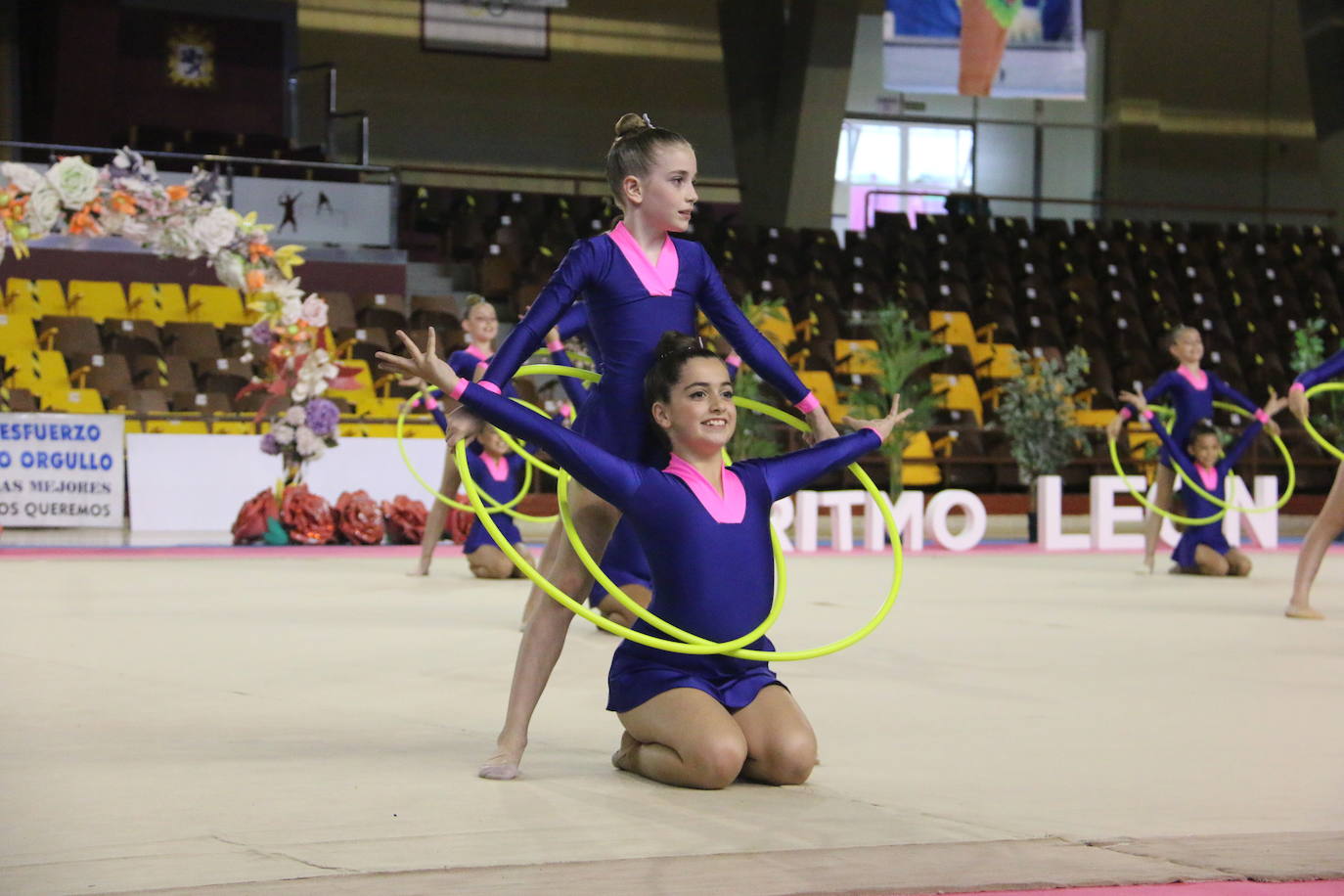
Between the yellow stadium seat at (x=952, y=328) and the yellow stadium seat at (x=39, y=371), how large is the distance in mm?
9401

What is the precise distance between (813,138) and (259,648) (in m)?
16.1

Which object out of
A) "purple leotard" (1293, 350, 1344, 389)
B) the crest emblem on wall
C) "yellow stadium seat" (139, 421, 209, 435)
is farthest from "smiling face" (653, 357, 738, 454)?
the crest emblem on wall

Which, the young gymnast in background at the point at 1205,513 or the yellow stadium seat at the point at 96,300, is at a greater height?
the yellow stadium seat at the point at 96,300

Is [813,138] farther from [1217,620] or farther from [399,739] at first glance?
[399,739]

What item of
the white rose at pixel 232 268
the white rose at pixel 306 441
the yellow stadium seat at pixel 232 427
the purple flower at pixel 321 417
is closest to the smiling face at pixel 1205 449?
the purple flower at pixel 321 417

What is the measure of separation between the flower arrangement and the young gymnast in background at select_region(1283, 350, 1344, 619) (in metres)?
7.14

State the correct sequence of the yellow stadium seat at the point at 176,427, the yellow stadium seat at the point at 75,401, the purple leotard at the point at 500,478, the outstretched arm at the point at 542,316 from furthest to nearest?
1. the yellow stadium seat at the point at 75,401
2. the yellow stadium seat at the point at 176,427
3. the purple leotard at the point at 500,478
4. the outstretched arm at the point at 542,316

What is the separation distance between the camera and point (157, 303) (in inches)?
654

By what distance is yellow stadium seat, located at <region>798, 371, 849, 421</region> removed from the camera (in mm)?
16203

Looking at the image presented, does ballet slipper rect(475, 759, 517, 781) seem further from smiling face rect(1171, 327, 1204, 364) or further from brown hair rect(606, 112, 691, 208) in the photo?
smiling face rect(1171, 327, 1204, 364)

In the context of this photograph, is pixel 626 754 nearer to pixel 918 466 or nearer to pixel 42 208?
pixel 42 208

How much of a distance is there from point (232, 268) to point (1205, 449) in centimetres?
725

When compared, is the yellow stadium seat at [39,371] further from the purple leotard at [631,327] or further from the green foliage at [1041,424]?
the purple leotard at [631,327]

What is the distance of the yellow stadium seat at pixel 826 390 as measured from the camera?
1620 centimetres
